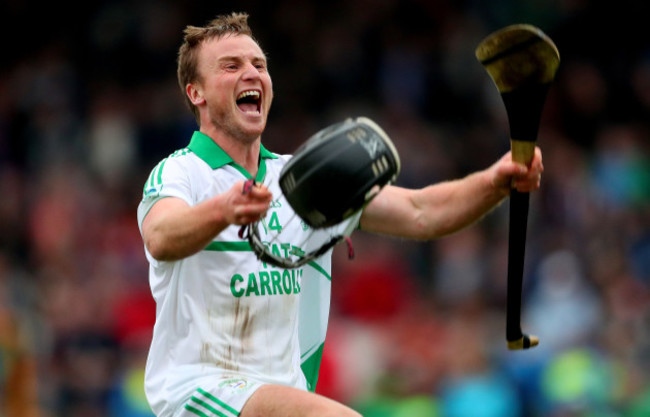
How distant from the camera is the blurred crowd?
28.6 ft

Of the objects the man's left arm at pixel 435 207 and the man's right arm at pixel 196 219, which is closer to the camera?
the man's right arm at pixel 196 219

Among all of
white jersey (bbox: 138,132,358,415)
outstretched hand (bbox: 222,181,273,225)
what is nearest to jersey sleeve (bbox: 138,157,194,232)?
white jersey (bbox: 138,132,358,415)

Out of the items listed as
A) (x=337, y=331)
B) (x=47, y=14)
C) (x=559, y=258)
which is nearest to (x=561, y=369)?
(x=559, y=258)

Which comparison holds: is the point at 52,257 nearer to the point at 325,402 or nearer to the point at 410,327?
the point at 410,327

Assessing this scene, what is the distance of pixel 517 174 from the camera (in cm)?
440

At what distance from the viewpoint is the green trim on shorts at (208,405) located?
13.7 ft

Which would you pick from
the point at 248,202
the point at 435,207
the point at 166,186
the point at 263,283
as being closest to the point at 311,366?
the point at 263,283

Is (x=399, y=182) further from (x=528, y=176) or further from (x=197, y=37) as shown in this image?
(x=528, y=176)

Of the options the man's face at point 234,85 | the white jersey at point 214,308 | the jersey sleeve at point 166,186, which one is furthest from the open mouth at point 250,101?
the jersey sleeve at point 166,186

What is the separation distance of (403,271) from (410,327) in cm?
87

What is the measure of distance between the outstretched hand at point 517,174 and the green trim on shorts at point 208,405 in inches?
53.1

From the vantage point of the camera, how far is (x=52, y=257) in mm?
Answer: 10922

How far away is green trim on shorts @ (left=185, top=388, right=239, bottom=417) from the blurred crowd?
4404 mm

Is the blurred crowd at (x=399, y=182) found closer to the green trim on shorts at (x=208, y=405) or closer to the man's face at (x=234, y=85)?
the man's face at (x=234, y=85)
